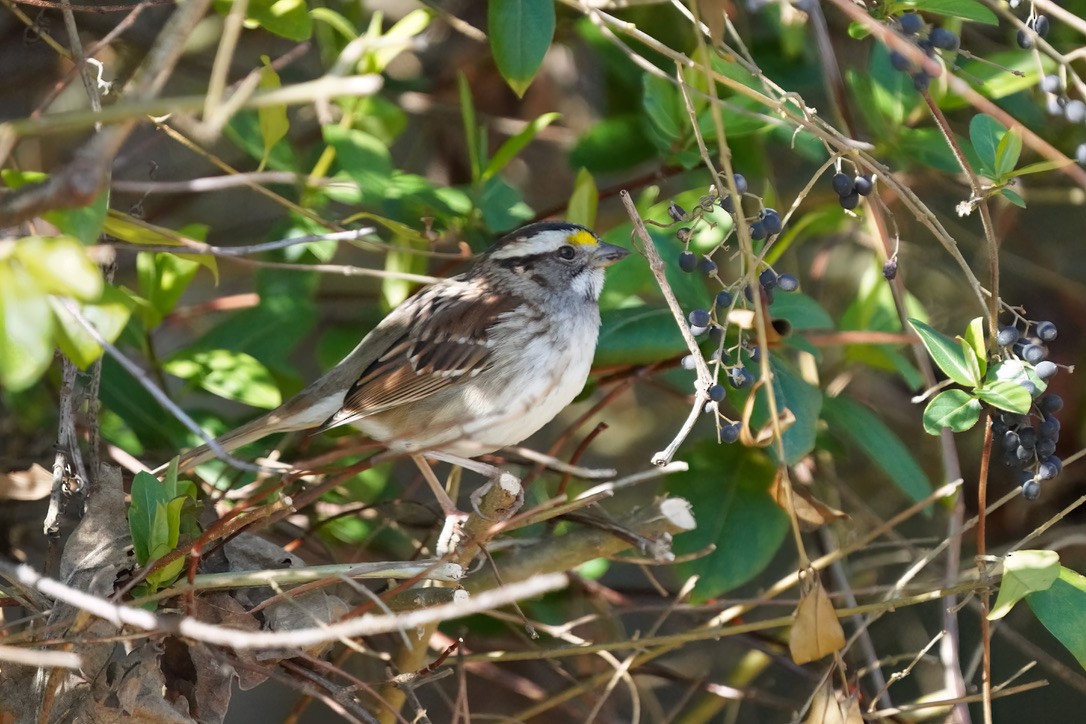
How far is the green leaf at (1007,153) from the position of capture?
1.84m

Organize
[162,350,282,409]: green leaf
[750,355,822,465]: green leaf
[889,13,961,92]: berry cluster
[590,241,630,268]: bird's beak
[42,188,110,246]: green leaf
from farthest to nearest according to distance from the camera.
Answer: [590,241,630,268]: bird's beak → [162,350,282,409]: green leaf → [750,355,822,465]: green leaf → [889,13,961,92]: berry cluster → [42,188,110,246]: green leaf

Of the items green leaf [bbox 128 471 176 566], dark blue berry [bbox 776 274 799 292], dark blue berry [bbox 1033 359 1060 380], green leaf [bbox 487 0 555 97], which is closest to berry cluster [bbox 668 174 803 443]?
dark blue berry [bbox 776 274 799 292]

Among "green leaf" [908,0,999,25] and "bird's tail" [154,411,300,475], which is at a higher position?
"green leaf" [908,0,999,25]

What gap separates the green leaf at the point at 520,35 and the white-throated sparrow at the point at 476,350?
0.45m

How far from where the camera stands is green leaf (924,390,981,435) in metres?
1.89

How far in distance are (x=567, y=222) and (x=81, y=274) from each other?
158 cm

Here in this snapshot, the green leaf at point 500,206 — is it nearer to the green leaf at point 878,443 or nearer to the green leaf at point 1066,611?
the green leaf at point 878,443

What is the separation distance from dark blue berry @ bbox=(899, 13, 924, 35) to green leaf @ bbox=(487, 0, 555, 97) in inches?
28.3

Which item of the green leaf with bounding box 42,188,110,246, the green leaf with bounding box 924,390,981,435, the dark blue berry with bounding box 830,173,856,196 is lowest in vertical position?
the green leaf with bounding box 924,390,981,435

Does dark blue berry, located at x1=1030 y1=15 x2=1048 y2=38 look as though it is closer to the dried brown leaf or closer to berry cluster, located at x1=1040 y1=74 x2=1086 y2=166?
berry cluster, located at x1=1040 y1=74 x2=1086 y2=166

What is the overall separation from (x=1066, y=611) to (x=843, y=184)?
781mm

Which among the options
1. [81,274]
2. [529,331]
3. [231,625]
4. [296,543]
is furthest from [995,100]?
[81,274]

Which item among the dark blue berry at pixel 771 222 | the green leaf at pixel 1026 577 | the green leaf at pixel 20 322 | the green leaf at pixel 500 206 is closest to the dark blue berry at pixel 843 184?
the dark blue berry at pixel 771 222

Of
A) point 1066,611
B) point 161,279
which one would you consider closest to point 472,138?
point 161,279
